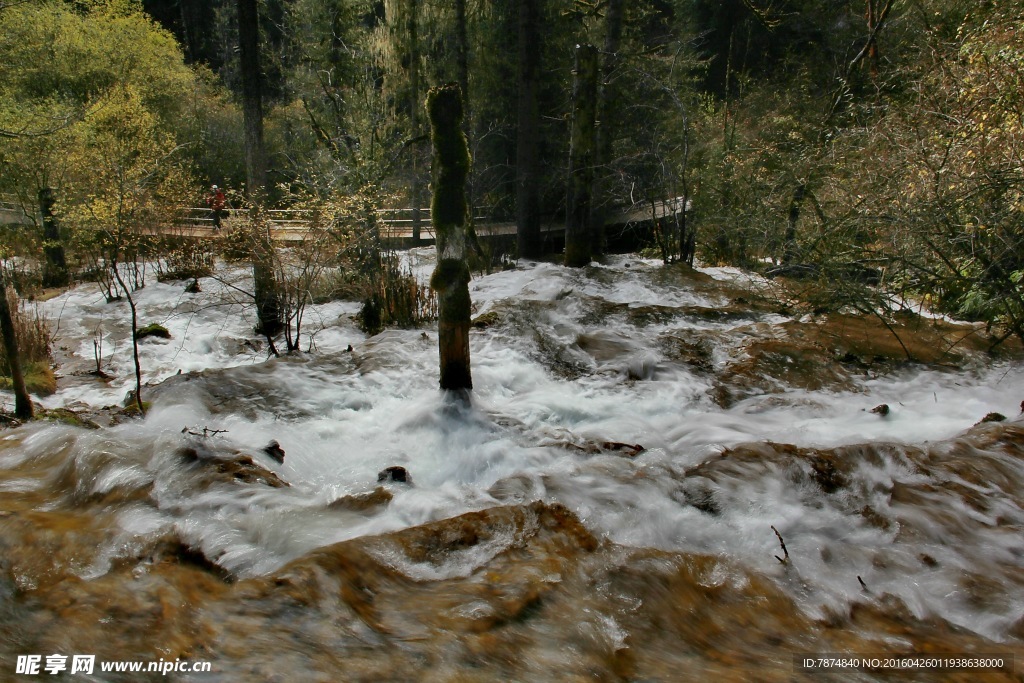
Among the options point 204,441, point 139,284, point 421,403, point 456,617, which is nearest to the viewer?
point 456,617

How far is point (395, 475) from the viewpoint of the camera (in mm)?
4652

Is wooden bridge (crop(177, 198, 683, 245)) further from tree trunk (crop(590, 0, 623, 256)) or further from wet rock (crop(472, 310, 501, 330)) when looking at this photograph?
wet rock (crop(472, 310, 501, 330))

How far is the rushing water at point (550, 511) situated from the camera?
273cm

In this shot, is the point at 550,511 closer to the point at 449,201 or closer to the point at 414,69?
the point at 449,201

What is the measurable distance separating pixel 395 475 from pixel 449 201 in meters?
2.55

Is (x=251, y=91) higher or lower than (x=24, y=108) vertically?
lower

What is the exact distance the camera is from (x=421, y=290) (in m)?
9.80

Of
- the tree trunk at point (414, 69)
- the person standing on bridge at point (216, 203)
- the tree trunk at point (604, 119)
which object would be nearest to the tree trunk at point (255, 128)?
the person standing on bridge at point (216, 203)

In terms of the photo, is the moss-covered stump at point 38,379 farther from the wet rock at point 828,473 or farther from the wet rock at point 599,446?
the wet rock at point 828,473

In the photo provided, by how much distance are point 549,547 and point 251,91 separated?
9272mm

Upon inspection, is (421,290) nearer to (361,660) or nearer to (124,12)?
(361,660)

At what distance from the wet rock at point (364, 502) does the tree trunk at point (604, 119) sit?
31.8ft

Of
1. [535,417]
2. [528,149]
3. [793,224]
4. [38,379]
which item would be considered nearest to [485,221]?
[528,149]

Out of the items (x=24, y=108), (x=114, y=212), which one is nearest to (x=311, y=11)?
(x=24, y=108)
